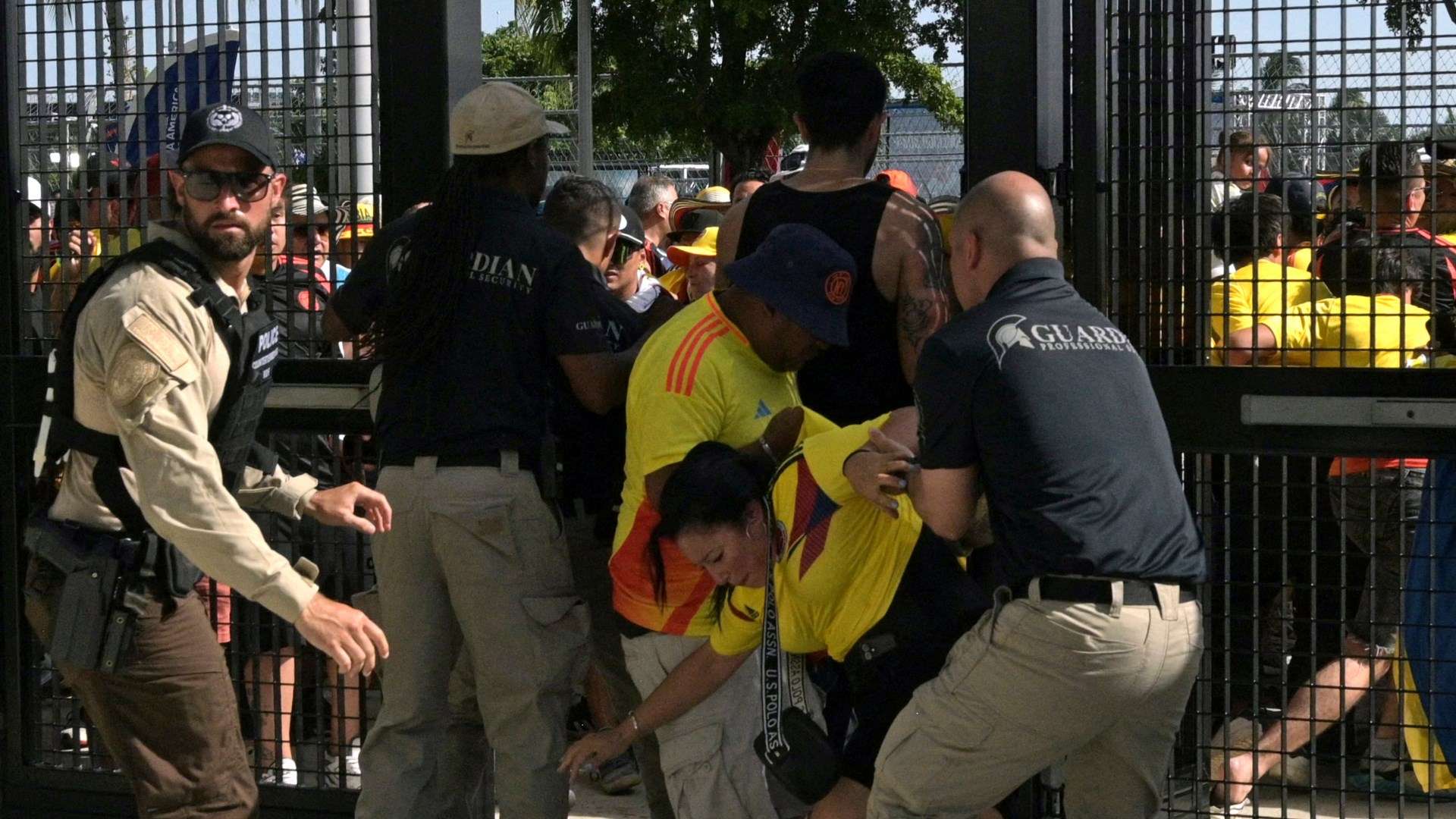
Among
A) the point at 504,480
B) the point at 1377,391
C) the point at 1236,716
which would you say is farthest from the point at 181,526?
the point at 1236,716

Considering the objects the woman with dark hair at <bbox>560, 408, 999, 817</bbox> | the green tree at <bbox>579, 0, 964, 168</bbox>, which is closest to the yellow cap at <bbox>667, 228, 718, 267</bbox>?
the woman with dark hair at <bbox>560, 408, 999, 817</bbox>

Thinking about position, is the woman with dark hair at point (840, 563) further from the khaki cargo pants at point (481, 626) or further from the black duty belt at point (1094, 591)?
the khaki cargo pants at point (481, 626)

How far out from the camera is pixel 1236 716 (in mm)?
5129

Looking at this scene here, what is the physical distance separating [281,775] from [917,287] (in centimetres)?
252

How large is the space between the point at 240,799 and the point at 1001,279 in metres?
2.09

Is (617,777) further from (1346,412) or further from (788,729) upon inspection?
(1346,412)

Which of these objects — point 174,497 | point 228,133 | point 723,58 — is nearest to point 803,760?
point 174,497

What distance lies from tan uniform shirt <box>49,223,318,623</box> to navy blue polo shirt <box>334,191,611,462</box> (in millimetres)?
610

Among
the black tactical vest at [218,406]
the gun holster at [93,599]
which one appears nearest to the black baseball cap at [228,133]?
the black tactical vest at [218,406]

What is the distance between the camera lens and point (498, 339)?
163 inches

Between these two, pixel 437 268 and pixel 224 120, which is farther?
pixel 437 268

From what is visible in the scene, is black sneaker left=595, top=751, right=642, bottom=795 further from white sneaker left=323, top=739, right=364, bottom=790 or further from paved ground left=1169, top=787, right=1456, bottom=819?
paved ground left=1169, top=787, right=1456, bottom=819

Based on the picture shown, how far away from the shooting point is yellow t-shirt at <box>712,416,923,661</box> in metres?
3.56

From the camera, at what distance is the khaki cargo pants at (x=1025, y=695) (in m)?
3.32
